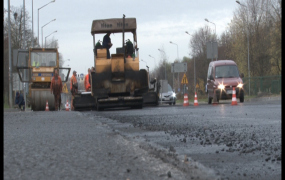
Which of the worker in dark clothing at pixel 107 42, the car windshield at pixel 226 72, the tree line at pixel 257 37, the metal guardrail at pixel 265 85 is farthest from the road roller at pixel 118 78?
the tree line at pixel 257 37

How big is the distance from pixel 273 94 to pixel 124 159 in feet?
142

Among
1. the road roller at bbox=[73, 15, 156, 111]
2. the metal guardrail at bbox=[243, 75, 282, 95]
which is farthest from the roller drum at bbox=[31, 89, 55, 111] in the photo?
the metal guardrail at bbox=[243, 75, 282, 95]

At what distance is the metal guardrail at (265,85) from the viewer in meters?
47.4

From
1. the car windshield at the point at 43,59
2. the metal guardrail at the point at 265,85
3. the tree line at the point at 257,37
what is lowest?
the metal guardrail at the point at 265,85

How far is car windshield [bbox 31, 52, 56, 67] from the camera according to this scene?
31.5 meters

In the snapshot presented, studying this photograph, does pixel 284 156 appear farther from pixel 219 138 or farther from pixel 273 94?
pixel 273 94

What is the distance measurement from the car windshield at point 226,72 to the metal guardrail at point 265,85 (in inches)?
525

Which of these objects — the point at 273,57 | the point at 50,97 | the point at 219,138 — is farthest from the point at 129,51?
the point at 273,57

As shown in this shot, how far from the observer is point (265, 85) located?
4891 cm

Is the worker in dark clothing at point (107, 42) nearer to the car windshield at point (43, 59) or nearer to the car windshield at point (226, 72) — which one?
the car windshield at point (43, 59)

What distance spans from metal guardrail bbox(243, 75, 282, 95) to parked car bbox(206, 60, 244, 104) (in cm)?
1315

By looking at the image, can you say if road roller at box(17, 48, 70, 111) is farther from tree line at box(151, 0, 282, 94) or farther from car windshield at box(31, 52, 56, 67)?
tree line at box(151, 0, 282, 94)

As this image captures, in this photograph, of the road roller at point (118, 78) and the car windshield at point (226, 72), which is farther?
the car windshield at point (226, 72)

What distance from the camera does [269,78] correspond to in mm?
48781
